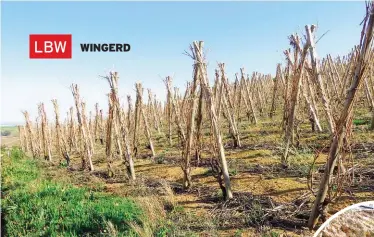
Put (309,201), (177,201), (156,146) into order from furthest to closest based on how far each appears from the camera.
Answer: (156,146)
(177,201)
(309,201)

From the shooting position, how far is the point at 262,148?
12.0 metres

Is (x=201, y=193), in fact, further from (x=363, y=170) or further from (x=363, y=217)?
(x=363, y=217)

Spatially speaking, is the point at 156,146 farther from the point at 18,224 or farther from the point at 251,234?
the point at 251,234

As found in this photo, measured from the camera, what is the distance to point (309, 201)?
20.2 feet

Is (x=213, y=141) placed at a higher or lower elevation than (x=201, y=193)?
higher

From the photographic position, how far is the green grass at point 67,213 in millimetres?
6141

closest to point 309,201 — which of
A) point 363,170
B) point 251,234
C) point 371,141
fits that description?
point 251,234

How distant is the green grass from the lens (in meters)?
6.14

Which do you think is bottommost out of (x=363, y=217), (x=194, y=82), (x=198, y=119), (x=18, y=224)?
(x=18, y=224)

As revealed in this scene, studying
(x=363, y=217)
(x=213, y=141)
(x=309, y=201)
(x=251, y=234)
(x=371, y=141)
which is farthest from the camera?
(x=371, y=141)

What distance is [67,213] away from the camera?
7090mm

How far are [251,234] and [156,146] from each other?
14.3 metres

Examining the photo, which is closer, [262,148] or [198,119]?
[198,119]

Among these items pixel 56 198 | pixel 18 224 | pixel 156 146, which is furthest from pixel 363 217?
pixel 156 146
